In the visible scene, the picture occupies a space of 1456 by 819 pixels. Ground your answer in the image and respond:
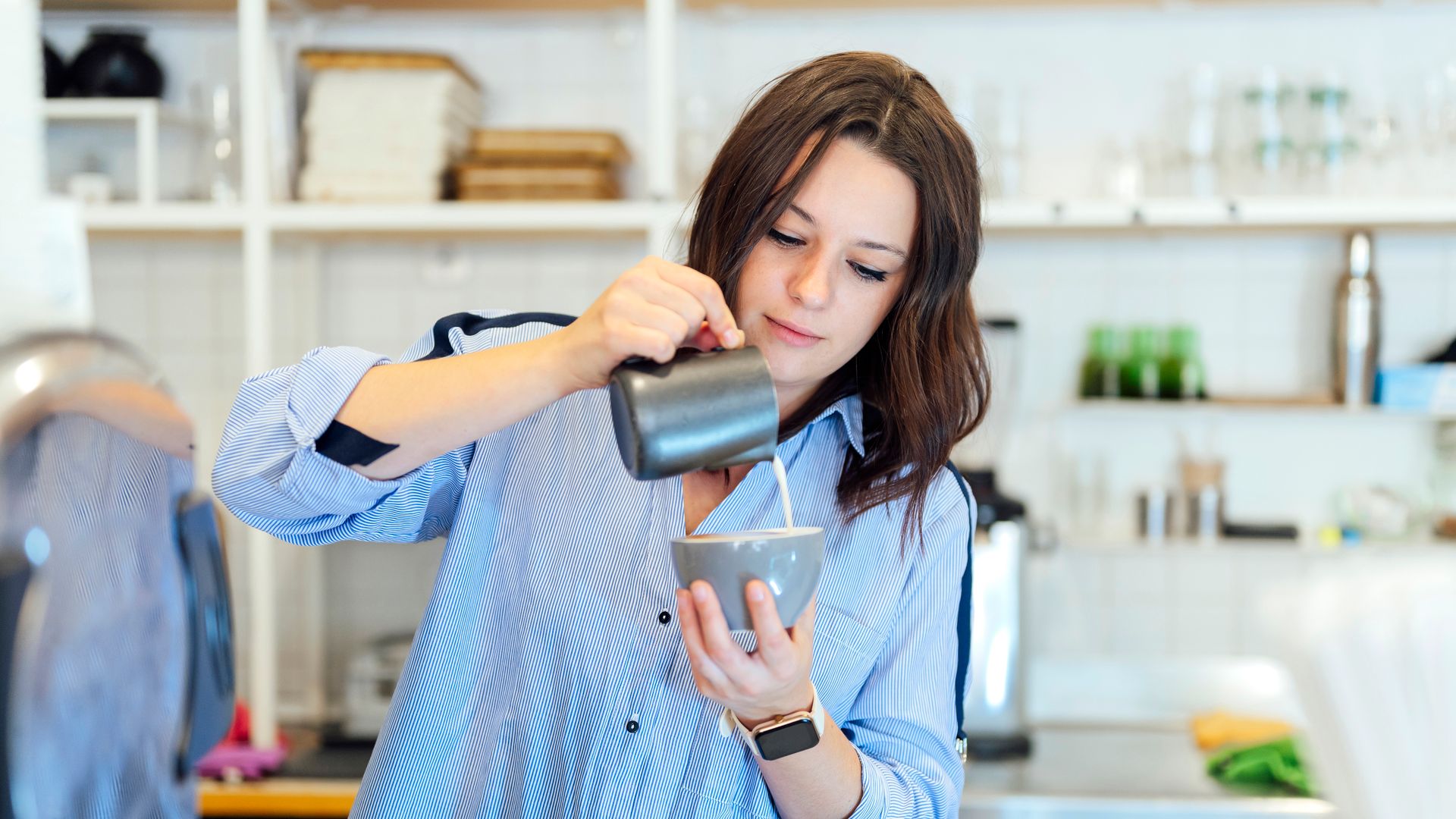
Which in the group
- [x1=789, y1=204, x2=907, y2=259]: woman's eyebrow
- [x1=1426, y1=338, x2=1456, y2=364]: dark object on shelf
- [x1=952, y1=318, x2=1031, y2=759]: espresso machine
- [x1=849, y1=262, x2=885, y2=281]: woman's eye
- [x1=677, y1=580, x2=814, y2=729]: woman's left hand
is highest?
[x1=789, y1=204, x2=907, y2=259]: woman's eyebrow

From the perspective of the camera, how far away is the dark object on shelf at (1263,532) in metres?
2.41

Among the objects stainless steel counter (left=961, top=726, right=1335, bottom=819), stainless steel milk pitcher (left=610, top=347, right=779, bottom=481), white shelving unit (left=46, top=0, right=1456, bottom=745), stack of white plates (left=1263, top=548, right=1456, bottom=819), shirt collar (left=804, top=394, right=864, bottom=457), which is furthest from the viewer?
white shelving unit (left=46, top=0, right=1456, bottom=745)

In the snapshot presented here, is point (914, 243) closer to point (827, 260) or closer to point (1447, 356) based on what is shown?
point (827, 260)

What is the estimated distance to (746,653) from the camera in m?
0.86

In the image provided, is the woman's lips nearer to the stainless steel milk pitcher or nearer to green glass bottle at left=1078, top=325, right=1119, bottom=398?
the stainless steel milk pitcher

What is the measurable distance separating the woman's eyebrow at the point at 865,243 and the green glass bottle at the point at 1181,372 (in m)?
1.57

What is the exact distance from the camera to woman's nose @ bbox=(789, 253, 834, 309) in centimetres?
101

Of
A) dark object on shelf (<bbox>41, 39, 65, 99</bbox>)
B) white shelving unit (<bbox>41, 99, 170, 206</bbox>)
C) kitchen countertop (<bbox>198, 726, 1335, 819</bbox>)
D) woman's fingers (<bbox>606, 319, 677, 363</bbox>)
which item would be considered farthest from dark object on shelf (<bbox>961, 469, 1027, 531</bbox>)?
dark object on shelf (<bbox>41, 39, 65, 99</bbox>)

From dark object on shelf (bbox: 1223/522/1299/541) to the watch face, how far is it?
1783mm

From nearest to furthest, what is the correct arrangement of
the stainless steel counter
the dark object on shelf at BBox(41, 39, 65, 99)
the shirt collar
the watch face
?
the watch face < the shirt collar < the stainless steel counter < the dark object on shelf at BBox(41, 39, 65, 99)

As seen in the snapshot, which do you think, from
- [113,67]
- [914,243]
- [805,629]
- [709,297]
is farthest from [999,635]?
[113,67]

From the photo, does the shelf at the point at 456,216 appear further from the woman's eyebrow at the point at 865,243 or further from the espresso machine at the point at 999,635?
the woman's eyebrow at the point at 865,243

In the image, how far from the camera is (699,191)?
1168mm

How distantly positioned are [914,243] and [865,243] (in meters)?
0.06
